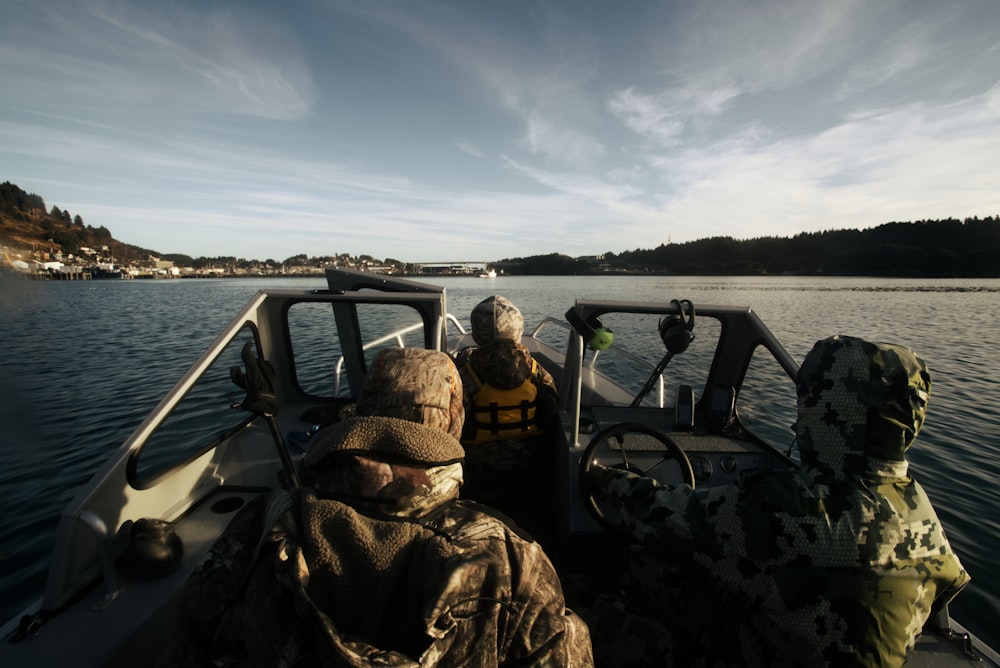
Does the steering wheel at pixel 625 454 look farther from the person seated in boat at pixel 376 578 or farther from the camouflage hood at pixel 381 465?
the camouflage hood at pixel 381 465

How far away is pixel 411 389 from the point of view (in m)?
1.45

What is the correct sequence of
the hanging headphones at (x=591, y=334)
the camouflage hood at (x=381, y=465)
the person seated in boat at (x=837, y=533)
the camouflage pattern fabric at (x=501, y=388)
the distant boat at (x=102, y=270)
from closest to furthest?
the camouflage hood at (x=381, y=465), the person seated in boat at (x=837, y=533), the hanging headphones at (x=591, y=334), the camouflage pattern fabric at (x=501, y=388), the distant boat at (x=102, y=270)

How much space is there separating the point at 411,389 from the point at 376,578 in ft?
1.87

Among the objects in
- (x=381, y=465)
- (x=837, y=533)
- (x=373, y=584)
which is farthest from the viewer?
(x=837, y=533)

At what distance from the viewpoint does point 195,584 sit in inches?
47.0

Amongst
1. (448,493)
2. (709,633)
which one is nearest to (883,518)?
(709,633)

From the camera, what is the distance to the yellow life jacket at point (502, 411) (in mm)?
3191

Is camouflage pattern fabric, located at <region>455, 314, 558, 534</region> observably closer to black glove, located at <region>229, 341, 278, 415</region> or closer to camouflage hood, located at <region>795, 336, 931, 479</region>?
black glove, located at <region>229, 341, 278, 415</region>

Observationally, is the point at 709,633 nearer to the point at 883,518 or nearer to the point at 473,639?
the point at 883,518

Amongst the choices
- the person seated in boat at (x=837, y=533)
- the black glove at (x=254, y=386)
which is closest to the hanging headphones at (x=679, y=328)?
the person seated in boat at (x=837, y=533)

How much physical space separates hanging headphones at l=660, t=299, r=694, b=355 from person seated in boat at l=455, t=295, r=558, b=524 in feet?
3.37

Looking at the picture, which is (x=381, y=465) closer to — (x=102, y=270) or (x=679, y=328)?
(x=679, y=328)

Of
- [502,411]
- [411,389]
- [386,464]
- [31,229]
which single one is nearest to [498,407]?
[502,411]

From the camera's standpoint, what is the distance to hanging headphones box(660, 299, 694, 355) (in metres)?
3.04
